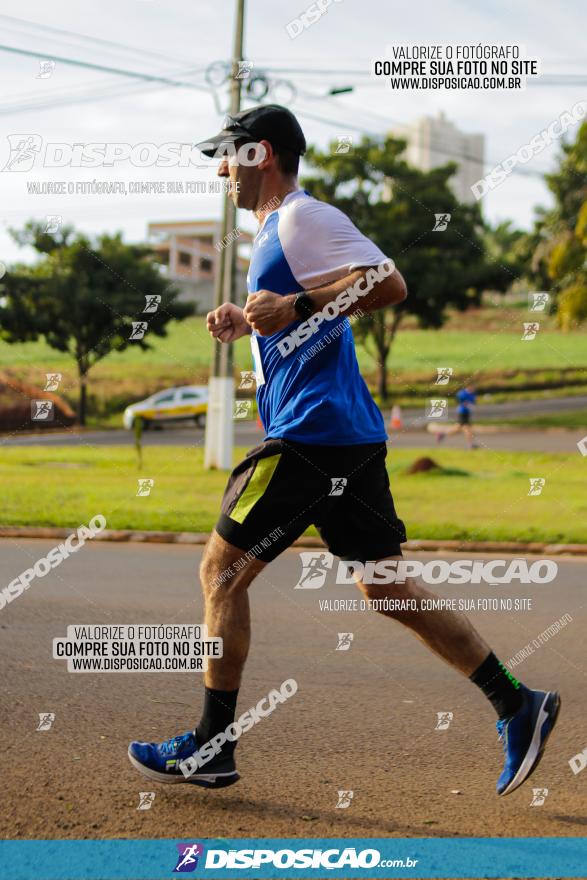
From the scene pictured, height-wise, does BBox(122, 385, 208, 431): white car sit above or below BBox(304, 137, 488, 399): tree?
below

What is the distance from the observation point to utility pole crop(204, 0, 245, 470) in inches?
593

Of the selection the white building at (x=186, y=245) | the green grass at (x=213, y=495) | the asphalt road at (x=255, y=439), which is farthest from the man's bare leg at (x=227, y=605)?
the white building at (x=186, y=245)

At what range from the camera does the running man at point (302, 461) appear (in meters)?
3.26

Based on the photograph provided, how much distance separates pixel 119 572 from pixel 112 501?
4.37 meters

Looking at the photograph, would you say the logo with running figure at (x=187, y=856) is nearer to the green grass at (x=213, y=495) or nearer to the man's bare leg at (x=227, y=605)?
the man's bare leg at (x=227, y=605)

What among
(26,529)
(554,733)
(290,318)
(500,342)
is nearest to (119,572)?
(26,529)

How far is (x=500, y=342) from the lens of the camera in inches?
2211

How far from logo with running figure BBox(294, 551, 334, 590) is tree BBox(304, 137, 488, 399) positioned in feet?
78.1

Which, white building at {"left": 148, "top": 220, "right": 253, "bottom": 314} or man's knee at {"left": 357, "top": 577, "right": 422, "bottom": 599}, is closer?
man's knee at {"left": 357, "top": 577, "right": 422, "bottom": 599}

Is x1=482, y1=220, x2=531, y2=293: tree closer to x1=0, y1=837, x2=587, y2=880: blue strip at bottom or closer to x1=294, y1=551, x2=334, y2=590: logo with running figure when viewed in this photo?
x1=294, y1=551, x2=334, y2=590: logo with running figure

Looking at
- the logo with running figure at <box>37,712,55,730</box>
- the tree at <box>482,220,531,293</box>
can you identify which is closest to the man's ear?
the logo with running figure at <box>37,712,55,730</box>

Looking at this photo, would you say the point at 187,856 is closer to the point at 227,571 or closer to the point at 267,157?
the point at 227,571

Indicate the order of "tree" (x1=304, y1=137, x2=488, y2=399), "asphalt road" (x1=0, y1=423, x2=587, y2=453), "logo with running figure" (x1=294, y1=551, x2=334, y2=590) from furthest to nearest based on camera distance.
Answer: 1. "tree" (x1=304, y1=137, x2=488, y2=399)
2. "asphalt road" (x1=0, y1=423, x2=587, y2=453)
3. "logo with running figure" (x1=294, y1=551, x2=334, y2=590)

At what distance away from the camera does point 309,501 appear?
10.9 feet
